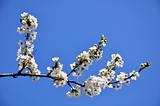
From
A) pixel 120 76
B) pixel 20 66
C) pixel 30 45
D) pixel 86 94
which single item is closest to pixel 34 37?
pixel 30 45

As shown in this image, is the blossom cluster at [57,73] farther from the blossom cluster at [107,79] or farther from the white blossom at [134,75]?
the white blossom at [134,75]

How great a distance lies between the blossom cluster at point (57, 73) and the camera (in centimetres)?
1022

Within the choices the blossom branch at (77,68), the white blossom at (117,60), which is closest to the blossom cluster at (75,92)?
the blossom branch at (77,68)

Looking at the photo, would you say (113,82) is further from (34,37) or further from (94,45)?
(34,37)

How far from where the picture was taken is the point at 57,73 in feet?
33.7

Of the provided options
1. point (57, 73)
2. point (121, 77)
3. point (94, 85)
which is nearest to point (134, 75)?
point (121, 77)

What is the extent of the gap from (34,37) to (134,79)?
408cm

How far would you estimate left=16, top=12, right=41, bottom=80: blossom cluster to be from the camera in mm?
10422

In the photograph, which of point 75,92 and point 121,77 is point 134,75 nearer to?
point 121,77

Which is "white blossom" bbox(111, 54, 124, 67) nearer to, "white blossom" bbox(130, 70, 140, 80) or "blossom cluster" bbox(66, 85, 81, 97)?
"white blossom" bbox(130, 70, 140, 80)

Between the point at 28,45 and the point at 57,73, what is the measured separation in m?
1.53

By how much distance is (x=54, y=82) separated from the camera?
407 inches

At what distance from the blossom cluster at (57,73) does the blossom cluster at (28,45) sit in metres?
0.67

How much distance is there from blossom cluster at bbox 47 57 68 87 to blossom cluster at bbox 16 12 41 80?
0.67 metres
